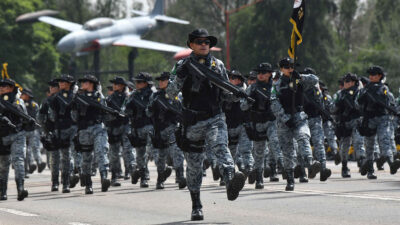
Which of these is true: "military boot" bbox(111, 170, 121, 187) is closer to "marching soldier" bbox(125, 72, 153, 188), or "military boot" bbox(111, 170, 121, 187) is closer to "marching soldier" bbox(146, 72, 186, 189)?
"marching soldier" bbox(125, 72, 153, 188)

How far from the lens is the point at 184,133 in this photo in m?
9.90

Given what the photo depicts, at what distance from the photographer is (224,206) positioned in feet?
37.6

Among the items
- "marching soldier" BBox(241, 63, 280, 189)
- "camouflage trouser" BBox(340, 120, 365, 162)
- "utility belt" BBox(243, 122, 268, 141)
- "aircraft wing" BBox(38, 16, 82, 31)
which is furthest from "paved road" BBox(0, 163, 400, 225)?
"aircraft wing" BBox(38, 16, 82, 31)

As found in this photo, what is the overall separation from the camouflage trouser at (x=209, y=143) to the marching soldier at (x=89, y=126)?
16.9 ft

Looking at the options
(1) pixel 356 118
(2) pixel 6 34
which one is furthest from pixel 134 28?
(1) pixel 356 118

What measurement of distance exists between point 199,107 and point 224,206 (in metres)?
2.12

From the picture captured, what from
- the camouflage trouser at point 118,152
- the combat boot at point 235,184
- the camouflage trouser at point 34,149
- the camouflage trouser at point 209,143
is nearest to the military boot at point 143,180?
the camouflage trouser at point 118,152

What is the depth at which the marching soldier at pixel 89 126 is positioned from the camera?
48.9 feet

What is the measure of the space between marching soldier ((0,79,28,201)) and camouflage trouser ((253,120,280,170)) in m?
3.60

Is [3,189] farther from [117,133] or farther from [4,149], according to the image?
[117,133]

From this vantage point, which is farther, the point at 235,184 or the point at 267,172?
the point at 267,172

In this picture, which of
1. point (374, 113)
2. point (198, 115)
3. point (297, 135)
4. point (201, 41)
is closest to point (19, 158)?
point (297, 135)

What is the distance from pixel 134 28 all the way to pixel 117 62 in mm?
20206

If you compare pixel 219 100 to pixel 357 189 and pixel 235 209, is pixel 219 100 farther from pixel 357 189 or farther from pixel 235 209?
pixel 357 189
